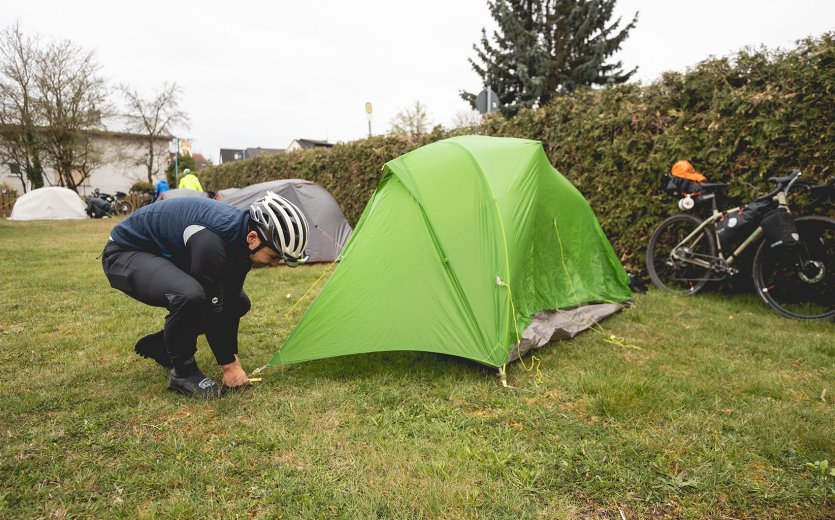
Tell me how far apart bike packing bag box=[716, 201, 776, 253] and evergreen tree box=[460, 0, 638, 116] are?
1418 centimetres

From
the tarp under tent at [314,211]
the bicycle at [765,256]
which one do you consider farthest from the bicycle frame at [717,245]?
the tarp under tent at [314,211]

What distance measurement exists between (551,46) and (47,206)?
20442mm

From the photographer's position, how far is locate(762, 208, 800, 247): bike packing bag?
13.5 feet

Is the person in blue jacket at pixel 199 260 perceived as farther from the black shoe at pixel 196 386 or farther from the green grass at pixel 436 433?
the green grass at pixel 436 433

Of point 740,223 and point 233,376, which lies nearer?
point 233,376

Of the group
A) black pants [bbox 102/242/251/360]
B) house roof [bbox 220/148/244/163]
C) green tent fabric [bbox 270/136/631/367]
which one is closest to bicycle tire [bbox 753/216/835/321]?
green tent fabric [bbox 270/136/631/367]

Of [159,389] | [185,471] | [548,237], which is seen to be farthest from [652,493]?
[159,389]

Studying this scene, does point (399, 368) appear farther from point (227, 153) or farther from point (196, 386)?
point (227, 153)

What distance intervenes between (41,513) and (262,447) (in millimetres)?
844

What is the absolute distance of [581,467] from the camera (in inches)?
84.5

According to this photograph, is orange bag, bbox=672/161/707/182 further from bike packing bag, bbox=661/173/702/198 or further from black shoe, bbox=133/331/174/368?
black shoe, bbox=133/331/174/368

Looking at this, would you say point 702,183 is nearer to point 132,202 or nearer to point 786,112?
point 786,112

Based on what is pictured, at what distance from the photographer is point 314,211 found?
822 centimetres

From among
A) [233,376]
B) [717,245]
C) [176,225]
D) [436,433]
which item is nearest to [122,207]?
[176,225]
